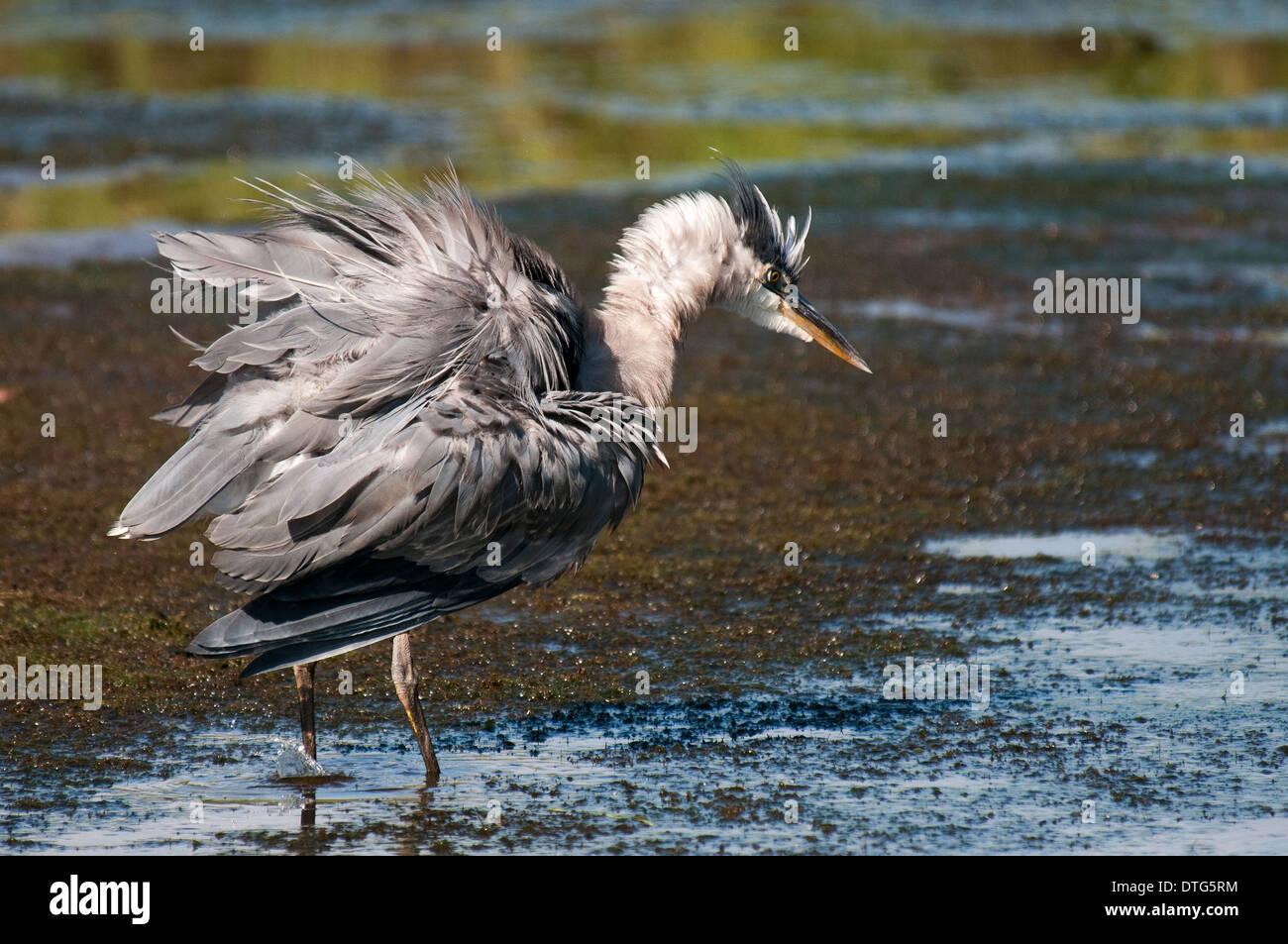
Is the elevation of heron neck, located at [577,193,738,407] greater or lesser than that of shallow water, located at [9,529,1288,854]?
greater

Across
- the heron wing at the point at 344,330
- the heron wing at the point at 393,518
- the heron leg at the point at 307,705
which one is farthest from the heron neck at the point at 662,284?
the heron leg at the point at 307,705

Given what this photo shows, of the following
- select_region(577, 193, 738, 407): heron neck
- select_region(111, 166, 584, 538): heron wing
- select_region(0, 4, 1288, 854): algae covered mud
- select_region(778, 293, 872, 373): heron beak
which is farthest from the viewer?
select_region(778, 293, 872, 373): heron beak

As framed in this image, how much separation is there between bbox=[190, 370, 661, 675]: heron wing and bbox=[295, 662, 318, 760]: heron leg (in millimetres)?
489

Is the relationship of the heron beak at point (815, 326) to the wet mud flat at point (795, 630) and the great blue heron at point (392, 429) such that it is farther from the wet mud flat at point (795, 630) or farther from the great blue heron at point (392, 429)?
the wet mud flat at point (795, 630)

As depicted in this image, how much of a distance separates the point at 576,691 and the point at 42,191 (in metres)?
11.0

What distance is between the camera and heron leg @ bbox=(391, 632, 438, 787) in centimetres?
597

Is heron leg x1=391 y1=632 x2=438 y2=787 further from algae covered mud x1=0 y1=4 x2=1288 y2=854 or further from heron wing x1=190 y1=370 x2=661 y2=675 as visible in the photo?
heron wing x1=190 y1=370 x2=661 y2=675

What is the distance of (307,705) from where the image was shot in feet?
19.9

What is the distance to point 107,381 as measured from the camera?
34.7 ft

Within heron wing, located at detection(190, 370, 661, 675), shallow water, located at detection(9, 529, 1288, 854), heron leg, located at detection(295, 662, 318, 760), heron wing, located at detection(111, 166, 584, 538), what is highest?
heron wing, located at detection(111, 166, 584, 538)

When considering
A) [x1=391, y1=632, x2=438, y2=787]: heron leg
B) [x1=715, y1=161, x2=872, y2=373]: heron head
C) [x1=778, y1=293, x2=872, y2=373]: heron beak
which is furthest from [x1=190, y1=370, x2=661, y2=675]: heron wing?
[x1=778, y1=293, x2=872, y2=373]: heron beak

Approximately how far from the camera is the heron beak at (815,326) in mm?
6848

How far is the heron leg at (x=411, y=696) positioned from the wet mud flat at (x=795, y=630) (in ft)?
0.35

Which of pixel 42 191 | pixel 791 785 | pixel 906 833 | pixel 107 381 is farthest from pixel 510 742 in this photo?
pixel 42 191
